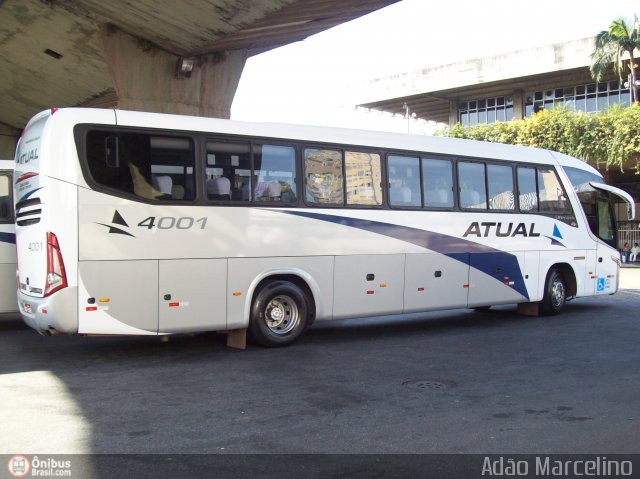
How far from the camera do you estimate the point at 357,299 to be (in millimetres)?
10461

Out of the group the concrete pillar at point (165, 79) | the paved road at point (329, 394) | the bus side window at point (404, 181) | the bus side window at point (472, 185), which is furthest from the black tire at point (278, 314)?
→ the concrete pillar at point (165, 79)

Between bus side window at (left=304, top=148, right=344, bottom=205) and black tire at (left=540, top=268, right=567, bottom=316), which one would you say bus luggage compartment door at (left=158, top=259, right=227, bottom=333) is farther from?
black tire at (left=540, top=268, right=567, bottom=316)

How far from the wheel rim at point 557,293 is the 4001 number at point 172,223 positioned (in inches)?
328

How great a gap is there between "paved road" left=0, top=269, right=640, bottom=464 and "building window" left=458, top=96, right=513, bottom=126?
112 ft

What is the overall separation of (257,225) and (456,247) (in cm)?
424

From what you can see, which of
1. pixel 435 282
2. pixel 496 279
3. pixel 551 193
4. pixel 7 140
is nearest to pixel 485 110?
pixel 7 140

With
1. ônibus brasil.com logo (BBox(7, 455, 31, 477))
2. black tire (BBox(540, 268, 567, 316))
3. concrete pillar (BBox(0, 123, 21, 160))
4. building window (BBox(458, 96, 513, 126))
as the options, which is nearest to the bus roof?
black tire (BBox(540, 268, 567, 316))

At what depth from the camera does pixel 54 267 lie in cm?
795

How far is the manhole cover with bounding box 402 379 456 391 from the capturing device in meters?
7.38

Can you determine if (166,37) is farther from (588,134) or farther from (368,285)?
(588,134)

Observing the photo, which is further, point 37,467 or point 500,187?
point 500,187

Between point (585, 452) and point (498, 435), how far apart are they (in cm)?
75

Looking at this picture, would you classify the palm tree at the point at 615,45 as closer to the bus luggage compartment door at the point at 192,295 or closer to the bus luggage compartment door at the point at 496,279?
the bus luggage compartment door at the point at 496,279

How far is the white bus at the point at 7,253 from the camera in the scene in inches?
436
